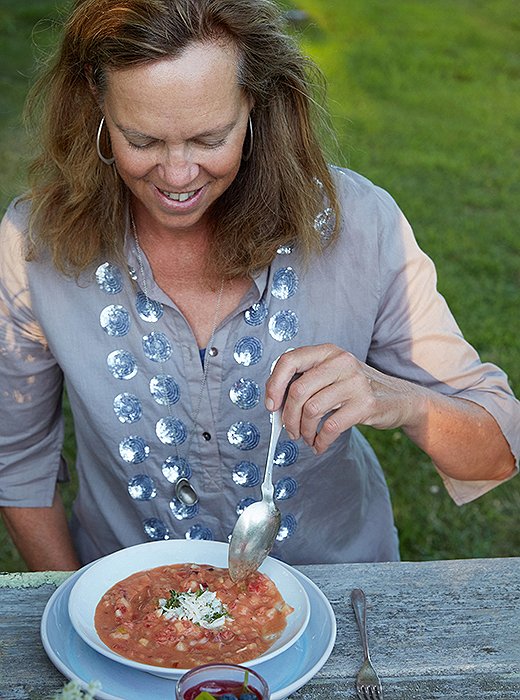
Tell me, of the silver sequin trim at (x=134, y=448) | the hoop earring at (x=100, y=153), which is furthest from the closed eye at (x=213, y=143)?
the silver sequin trim at (x=134, y=448)

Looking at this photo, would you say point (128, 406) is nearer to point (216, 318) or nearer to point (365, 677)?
point (216, 318)

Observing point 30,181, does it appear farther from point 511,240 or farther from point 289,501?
point 511,240

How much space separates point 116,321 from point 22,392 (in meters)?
0.24

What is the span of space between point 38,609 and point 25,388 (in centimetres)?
60

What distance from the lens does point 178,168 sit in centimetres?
163

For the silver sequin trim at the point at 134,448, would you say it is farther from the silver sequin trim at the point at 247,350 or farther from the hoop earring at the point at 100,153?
the hoop earring at the point at 100,153

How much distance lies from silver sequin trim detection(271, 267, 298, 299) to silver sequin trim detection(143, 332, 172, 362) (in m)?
0.21

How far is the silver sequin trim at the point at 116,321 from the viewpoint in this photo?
1.90 metres

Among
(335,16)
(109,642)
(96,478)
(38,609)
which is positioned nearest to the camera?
(109,642)

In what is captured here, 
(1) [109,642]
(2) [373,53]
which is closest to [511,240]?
(2) [373,53]

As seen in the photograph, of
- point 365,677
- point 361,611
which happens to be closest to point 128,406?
point 361,611

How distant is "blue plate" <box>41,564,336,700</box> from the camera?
50.1 inches

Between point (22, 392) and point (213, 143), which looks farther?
point (22, 392)

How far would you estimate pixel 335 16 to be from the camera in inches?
344
